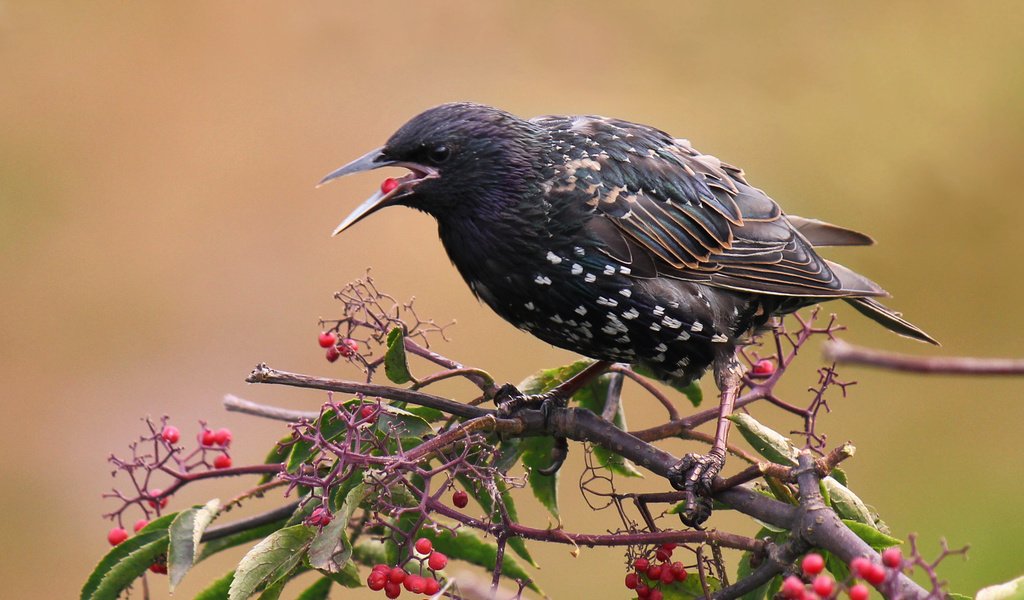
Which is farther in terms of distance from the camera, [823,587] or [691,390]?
[691,390]

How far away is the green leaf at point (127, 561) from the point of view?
2.51m

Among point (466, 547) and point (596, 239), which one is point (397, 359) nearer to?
point (466, 547)

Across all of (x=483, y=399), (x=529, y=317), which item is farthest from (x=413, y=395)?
(x=529, y=317)

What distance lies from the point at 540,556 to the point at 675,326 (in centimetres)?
294

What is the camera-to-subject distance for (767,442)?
247 cm

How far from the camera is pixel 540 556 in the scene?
5.73m

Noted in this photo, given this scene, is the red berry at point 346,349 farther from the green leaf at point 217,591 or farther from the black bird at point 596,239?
the green leaf at point 217,591

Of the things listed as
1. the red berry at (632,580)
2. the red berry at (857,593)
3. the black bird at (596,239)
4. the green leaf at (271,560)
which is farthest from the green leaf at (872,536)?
the green leaf at (271,560)

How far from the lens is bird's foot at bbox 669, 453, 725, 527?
2.46 m

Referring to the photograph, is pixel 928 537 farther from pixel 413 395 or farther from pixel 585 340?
pixel 413 395

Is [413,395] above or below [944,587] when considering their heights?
above

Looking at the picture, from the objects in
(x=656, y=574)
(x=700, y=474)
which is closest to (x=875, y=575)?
(x=656, y=574)

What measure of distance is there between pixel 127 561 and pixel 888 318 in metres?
2.18

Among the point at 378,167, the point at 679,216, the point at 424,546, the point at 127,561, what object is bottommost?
the point at 424,546
